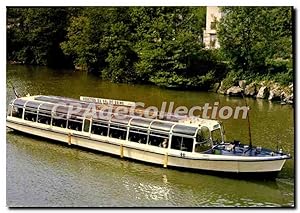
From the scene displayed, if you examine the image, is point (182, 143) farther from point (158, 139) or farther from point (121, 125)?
point (121, 125)

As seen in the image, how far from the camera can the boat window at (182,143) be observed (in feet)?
36.9

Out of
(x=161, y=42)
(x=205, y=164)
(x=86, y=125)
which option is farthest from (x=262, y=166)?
(x=161, y=42)

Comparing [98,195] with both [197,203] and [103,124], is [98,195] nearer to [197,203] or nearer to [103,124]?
[197,203]

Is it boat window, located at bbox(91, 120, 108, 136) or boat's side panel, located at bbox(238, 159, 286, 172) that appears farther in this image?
boat window, located at bbox(91, 120, 108, 136)

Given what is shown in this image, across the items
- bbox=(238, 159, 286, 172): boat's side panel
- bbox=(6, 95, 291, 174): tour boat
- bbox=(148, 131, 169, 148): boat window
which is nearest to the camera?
bbox=(238, 159, 286, 172): boat's side panel

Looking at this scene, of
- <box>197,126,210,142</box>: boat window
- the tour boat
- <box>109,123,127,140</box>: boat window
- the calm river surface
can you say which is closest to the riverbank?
the calm river surface

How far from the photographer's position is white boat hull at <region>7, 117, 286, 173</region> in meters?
10.8

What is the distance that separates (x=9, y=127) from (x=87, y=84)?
858cm

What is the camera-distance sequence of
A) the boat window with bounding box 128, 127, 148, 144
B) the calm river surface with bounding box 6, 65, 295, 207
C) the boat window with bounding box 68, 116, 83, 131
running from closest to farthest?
1. the calm river surface with bounding box 6, 65, 295, 207
2. the boat window with bounding box 128, 127, 148, 144
3. the boat window with bounding box 68, 116, 83, 131

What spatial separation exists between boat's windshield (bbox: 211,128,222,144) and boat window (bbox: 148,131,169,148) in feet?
3.20

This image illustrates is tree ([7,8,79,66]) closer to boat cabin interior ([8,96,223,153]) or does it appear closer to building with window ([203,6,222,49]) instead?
building with window ([203,6,222,49])

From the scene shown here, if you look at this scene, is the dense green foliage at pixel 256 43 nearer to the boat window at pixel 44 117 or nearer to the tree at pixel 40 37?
the tree at pixel 40 37

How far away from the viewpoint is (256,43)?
21000mm

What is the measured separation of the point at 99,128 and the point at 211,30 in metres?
13.3
